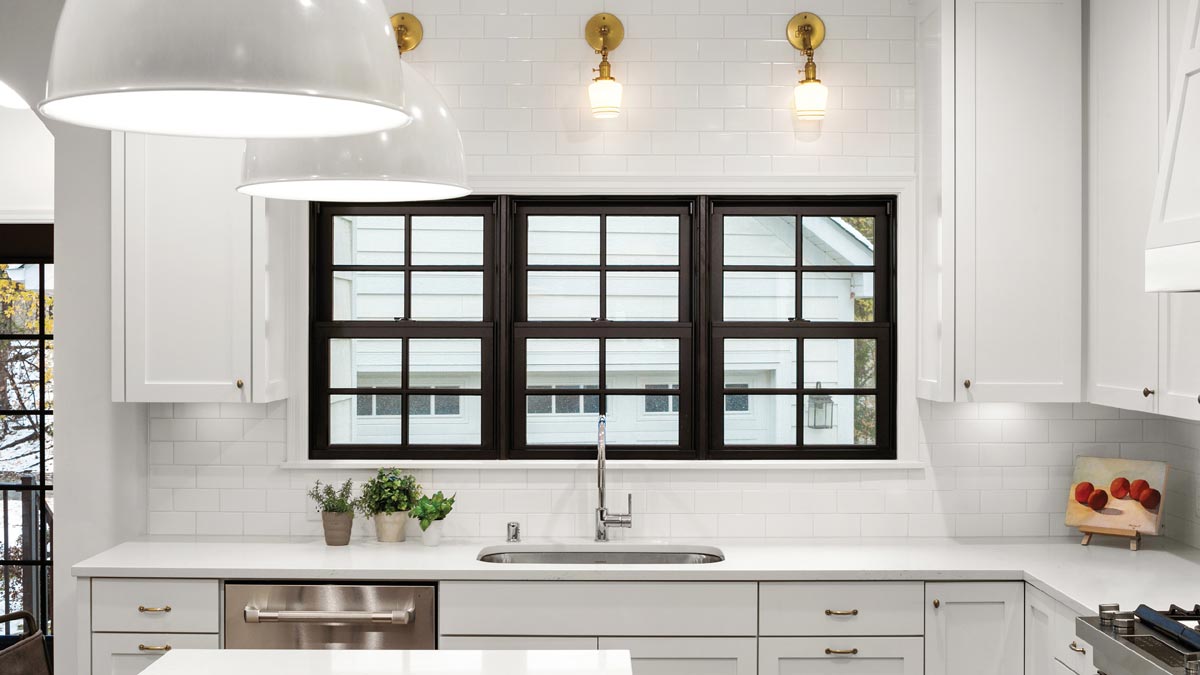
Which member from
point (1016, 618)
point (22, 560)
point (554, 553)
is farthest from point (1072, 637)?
point (22, 560)

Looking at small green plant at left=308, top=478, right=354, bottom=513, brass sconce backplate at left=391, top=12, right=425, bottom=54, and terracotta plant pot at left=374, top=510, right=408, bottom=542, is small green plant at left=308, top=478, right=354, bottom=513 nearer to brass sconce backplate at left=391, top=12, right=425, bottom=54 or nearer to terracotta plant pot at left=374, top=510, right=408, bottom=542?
terracotta plant pot at left=374, top=510, right=408, bottom=542

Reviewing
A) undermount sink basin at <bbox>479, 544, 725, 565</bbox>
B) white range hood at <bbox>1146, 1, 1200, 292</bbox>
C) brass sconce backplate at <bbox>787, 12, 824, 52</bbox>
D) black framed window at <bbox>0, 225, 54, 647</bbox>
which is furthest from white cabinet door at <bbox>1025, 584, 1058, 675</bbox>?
black framed window at <bbox>0, 225, 54, 647</bbox>

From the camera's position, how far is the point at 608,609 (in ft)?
11.1

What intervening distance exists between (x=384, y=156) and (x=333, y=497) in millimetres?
2465

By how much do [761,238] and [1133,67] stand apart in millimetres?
1411

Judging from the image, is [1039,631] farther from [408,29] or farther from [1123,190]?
[408,29]

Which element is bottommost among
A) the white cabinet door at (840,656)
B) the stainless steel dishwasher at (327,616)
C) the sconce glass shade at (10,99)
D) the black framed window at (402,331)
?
the white cabinet door at (840,656)

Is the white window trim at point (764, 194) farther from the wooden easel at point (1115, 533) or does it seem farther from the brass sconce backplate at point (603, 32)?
the wooden easel at point (1115, 533)

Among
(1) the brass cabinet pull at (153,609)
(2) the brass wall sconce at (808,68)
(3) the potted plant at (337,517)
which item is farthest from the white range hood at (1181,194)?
(1) the brass cabinet pull at (153,609)

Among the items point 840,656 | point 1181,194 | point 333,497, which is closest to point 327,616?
point 333,497

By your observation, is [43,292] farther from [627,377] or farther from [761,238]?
[761,238]

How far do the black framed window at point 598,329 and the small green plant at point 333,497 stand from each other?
142 mm

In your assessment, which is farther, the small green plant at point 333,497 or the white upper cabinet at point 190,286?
the small green plant at point 333,497

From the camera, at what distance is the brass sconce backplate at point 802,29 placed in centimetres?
388
